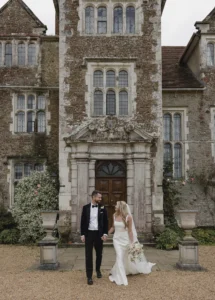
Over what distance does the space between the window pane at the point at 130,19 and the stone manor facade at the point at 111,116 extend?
0.12ft

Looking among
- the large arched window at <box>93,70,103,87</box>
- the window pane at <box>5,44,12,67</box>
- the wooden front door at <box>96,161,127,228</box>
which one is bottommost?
the wooden front door at <box>96,161,127,228</box>

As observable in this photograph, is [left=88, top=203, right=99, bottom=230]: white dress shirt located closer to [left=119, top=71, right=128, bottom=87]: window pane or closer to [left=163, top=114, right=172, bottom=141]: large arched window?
[left=119, top=71, right=128, bottom=87]: window pane

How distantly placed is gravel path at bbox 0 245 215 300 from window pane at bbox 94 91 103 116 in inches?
235

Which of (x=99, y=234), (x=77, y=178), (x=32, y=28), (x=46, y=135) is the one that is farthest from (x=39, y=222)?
(x=32, y=28)

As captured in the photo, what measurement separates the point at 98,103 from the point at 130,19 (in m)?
3.30

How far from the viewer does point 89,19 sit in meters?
13.2

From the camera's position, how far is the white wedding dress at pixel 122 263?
7431 mm

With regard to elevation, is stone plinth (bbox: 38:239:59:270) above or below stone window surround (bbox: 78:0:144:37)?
below

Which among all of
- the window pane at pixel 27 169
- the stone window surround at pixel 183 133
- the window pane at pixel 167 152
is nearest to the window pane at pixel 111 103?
the stone window surround at pixel 183 133

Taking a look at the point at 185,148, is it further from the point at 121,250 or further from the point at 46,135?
the point at 121,250

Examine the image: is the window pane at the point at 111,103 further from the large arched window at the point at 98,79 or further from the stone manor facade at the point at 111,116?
the large arched window at the point at 98,79

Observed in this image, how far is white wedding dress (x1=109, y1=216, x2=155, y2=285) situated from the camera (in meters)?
7.43

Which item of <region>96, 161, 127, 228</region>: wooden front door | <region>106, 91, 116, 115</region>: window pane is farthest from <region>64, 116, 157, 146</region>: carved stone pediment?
<region>96, 161, 127, 228</region>: wooden front door

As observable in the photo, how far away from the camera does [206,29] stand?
15133 mm
